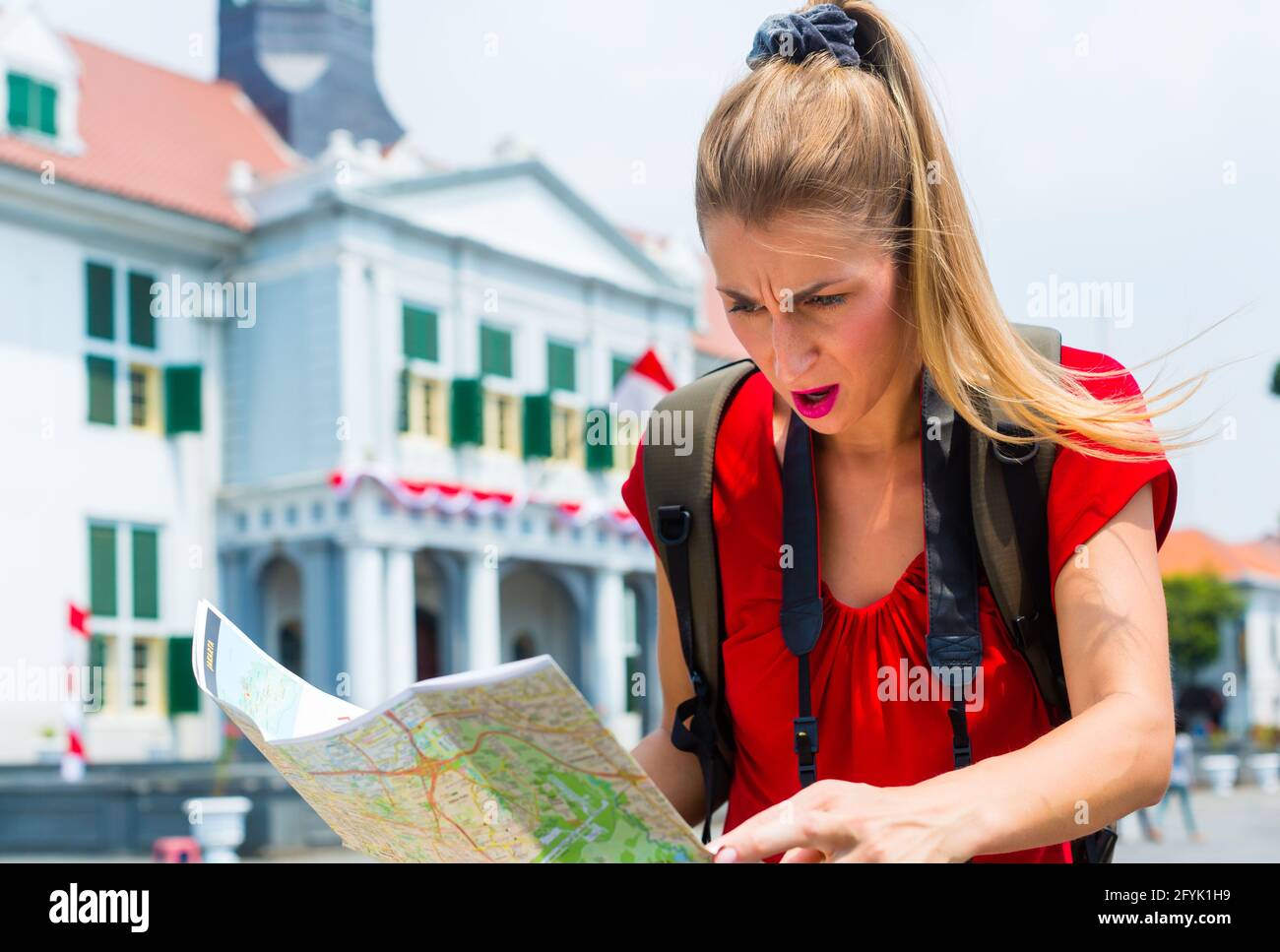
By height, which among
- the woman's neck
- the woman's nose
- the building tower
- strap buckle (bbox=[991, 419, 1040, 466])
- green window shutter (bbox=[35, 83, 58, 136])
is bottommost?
strap buckle (bbox=[991, 419, 1040, 466])

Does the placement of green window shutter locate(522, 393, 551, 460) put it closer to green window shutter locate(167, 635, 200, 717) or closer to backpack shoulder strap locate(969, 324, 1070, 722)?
green window shutter locate(167, 635, 200, 717)

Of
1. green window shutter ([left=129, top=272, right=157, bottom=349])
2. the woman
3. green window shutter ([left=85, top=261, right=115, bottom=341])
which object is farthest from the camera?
green window shutter ([left=129, top=272, right=157, bottom=349])

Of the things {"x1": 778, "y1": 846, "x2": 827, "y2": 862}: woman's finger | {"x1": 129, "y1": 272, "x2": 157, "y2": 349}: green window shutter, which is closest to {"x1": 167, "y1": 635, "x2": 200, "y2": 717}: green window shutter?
{"x1": 129, "y1": 272, "x2": 157, "y2": 349}: green window shutter

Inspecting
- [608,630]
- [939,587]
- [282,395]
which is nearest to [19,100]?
[282,395]

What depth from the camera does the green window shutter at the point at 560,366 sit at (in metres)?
19.2

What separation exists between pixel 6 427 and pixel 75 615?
6.50 ft

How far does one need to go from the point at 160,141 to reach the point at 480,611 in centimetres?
657

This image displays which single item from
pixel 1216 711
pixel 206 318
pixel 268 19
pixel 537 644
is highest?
pixel 268 19

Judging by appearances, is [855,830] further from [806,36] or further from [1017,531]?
[806,36]

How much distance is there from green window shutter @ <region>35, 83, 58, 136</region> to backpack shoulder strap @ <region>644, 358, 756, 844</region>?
15.8 meters

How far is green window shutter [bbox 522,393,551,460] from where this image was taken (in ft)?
60.7
